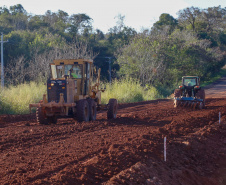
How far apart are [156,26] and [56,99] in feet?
161

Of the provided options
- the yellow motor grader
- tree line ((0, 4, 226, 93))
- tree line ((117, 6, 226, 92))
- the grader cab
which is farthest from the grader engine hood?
tree line ((117, 6, 226, 92))

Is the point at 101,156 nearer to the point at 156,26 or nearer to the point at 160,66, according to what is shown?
the point at 160,66

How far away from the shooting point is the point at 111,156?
7301 millimetres

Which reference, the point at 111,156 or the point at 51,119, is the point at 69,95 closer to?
the point at 51,119

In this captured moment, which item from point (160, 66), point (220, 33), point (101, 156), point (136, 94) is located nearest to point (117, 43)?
point (160, 66)

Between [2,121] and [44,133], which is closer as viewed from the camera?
[44,133]

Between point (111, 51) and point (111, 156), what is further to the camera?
point (111, 51)

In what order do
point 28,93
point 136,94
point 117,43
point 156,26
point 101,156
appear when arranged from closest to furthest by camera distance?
1. point 101,156
2. point 28,93
3. point 136,94
4. point 117,43
5. point 156,26

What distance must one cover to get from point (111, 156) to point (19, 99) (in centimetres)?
1327

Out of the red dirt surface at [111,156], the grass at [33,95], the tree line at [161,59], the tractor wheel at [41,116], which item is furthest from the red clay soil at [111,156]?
the tree line at [161,59]

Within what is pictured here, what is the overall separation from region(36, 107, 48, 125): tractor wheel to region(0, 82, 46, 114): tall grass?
5.79 meters

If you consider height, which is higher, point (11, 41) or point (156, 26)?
point (156, 26)

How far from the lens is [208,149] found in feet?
31.5

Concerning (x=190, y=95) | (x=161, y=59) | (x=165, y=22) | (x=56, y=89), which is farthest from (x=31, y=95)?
(x=165, y=22)
